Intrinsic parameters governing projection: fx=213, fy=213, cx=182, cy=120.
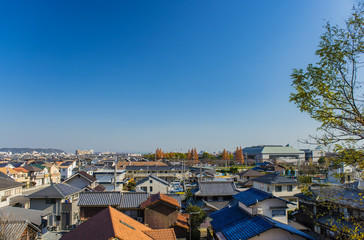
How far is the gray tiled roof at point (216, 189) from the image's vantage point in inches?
953

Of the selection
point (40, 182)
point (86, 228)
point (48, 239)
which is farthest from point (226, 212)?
point (40, 182)

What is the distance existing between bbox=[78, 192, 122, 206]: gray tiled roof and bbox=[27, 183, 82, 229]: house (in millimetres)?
1818

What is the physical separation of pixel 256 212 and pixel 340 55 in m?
9.43

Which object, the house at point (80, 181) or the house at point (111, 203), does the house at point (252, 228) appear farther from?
Result: the house at point (80, 181)

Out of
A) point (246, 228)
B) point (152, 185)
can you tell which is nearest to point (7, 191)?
point (152, 185)

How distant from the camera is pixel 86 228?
8711mm

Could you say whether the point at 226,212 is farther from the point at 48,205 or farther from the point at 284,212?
the point at 48,205

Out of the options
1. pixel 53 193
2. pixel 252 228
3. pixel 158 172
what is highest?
pixel 252 228

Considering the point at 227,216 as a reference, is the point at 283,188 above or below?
below

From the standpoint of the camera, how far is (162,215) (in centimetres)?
1539

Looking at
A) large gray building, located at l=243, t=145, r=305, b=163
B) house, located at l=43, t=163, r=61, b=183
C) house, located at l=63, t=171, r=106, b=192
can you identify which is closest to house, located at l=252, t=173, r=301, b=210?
house, located at l=63, t=171, r=106, b=192

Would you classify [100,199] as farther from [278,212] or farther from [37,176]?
[37,176]

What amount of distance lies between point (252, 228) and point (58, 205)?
15601 millimetres

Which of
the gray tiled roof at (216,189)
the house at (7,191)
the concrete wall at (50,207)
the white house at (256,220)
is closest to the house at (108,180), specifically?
the house at (7,191)
